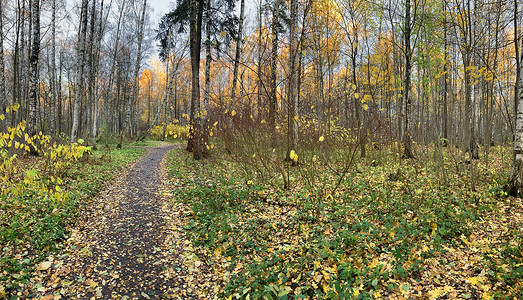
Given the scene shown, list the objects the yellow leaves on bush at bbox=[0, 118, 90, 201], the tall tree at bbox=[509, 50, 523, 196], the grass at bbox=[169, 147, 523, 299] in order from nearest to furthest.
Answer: the grass at bbox=[169, 147, 523, 299] < the yellow leaves on bush at bbox=[0, 118, 90, 201] < the tall tree at bbox=[509, 50, 523, 196]

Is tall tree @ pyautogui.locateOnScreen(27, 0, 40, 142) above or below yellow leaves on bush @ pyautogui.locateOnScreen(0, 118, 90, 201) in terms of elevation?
above

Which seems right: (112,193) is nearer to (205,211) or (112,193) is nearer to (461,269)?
(205,211)

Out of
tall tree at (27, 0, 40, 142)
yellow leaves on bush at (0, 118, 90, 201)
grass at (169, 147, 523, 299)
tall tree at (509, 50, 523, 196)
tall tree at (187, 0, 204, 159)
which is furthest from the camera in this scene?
tall tree at (187, 0, 204, 159)

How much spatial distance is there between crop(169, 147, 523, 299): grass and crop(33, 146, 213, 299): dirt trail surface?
42cm

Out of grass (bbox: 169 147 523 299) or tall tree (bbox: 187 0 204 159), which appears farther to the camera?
tall tree (bbox: 187 0 204 159)

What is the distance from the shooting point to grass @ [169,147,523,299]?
9.53ft

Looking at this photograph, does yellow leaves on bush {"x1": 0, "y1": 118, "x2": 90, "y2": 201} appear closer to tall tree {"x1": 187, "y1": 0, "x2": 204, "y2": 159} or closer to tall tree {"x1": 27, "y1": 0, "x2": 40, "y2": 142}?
tall tree {"x1": 27, "y1": 0, "x2": 40, "y2": 142}

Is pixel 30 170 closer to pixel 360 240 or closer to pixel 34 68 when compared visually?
pixel 360 240

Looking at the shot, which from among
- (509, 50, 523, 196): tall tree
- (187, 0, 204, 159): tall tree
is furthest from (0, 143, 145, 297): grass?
(509, 50, 523, 196): tall tree

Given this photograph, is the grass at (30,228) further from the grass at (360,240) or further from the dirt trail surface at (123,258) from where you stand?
the grass at (360,240)

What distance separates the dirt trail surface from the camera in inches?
119

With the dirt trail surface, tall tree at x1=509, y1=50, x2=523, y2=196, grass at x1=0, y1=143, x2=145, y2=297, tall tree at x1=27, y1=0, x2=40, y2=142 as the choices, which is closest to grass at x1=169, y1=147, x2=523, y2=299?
tall tree at x1=509, y1=50, x2=523, y2=196

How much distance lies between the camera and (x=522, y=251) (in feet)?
10.1

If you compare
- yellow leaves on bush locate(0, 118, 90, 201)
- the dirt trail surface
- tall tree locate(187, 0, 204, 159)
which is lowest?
the dirt trail surface
